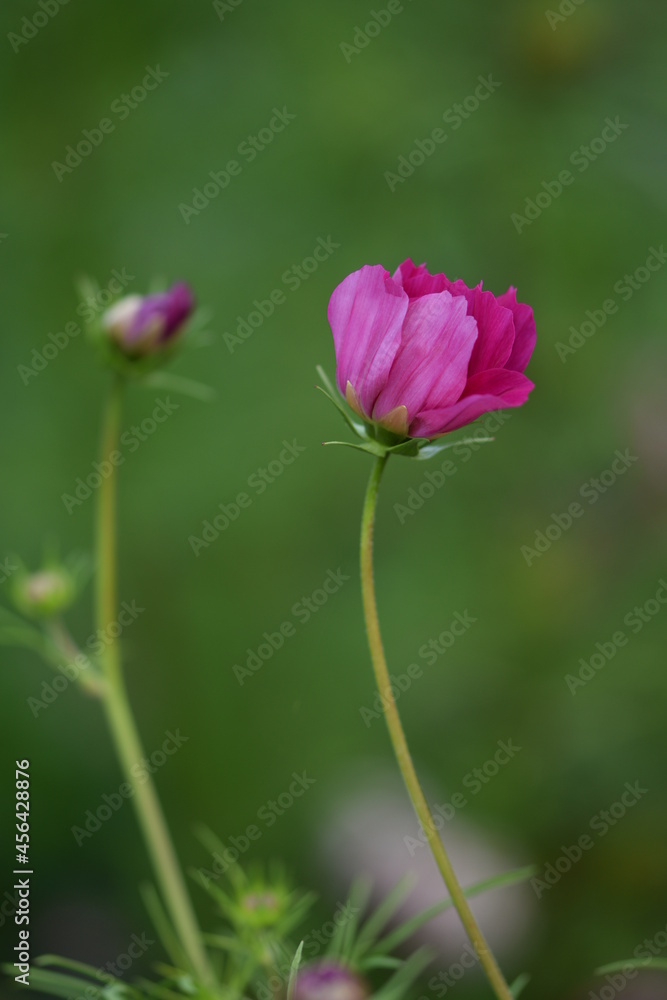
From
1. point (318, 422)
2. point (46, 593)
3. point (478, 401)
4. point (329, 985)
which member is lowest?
point (329, 985)

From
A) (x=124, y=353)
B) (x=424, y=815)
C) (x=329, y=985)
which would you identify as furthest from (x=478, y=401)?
(x=124, y=353)

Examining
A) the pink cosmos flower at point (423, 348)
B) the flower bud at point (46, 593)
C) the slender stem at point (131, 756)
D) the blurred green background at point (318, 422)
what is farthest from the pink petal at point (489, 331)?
the blurred green background at point (318, 422)

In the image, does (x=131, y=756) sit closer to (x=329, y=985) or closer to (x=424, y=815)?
(x=329, y=985)

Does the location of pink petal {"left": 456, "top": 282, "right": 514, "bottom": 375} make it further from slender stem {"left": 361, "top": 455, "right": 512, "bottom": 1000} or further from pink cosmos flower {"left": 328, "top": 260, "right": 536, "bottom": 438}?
slender stem {"left": 361, "top": 455, "right": 512, "bottom": 1000}

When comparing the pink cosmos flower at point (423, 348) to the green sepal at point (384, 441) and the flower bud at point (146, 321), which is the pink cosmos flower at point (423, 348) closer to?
the green sepal at point (384, 441)

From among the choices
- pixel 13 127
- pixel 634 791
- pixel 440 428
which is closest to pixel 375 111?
pixel 13 127

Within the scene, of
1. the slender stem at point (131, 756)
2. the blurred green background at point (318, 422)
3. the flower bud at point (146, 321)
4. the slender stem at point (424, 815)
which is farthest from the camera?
the blurred green background at point (318, 422)
